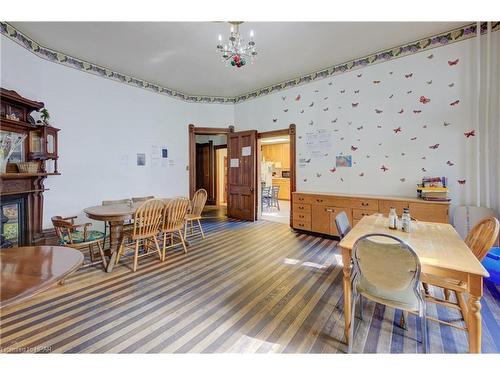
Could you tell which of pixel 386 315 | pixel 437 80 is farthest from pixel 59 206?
pixel 437 80

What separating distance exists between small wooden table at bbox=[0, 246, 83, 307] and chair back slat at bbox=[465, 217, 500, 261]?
Answer: 8.47ft

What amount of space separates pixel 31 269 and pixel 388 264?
1.90 metres

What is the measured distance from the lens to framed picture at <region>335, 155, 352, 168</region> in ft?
13.7

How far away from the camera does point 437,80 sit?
335 centimetres

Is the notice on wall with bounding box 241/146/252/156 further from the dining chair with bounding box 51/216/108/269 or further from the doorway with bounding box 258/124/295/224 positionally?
the dining chair with bounding box 51/216/108/269

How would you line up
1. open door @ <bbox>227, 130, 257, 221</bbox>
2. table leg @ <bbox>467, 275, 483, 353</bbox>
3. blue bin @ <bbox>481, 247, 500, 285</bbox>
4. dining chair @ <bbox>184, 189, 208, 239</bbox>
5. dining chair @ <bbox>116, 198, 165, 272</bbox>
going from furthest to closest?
open door @ <bbox>227, 130, 257, 221</bbox>, dining chair @ <bbox>184, 189, 208, 239</bbox>, dining chair @ <bbox>116, 198, 165, 272</bbox>, blue bin @ <bbox>481, 247, 500, 285</bbox>, table leg @ <bbox>467, 275, 483, 353</bbox>

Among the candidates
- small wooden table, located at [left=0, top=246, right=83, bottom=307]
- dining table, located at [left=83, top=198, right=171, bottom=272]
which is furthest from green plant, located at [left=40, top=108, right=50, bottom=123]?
small wooden table, located at [left=0, top=246, right=83, bottom=307]

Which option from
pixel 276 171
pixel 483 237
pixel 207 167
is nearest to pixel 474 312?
pixel 483 237

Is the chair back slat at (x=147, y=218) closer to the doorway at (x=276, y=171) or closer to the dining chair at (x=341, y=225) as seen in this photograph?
the dining chair at (x=341, y=225)

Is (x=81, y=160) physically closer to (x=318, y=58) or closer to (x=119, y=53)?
(x=119, y=53)

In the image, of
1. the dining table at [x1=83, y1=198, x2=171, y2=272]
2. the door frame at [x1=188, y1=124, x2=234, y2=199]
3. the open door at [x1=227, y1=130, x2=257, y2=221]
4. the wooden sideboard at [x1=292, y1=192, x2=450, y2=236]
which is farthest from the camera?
the door frame at [x1=188, y1=124, x2=234, y2=199]

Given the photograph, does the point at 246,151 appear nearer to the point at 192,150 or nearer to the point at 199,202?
the point at 192,150

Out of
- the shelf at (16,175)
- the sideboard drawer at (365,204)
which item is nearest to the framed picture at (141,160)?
the shelf at (16,175)
